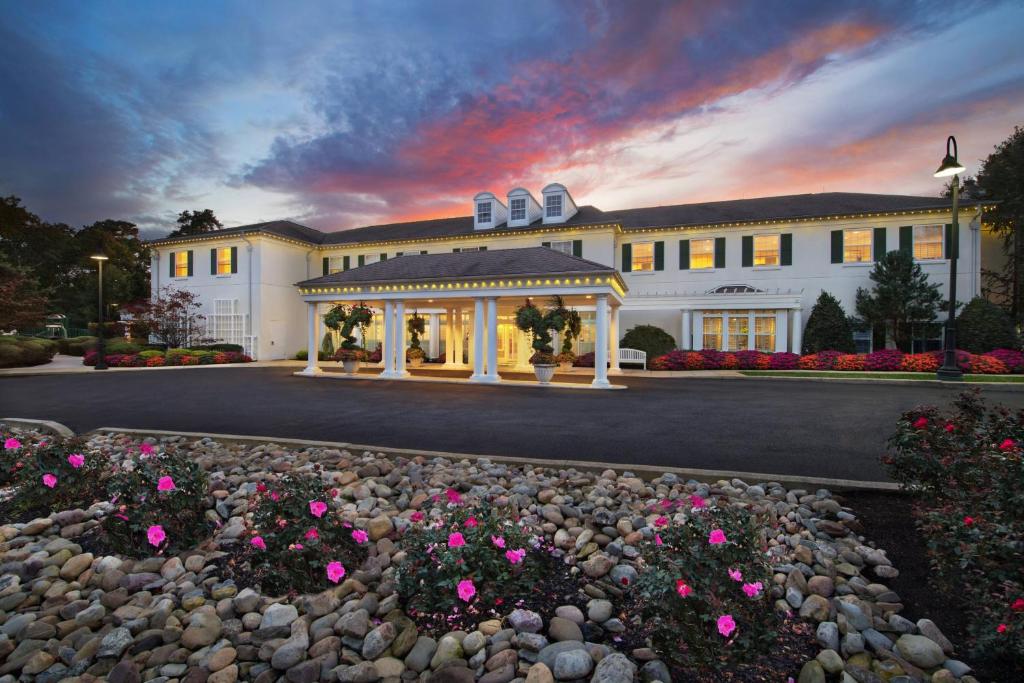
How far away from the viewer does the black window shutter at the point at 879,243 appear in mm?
21031

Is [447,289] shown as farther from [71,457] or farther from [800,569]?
[800,569]

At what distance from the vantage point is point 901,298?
19.5 metres

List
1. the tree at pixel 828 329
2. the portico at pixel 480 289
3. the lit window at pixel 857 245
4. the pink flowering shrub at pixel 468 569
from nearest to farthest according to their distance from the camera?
the pink flowering shrub at pixel 468 569 → the portico at pixel 480 289 → the tree at pixel 828 329 → the lit window at pixel 857 245

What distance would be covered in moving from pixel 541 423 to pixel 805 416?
5038 mm

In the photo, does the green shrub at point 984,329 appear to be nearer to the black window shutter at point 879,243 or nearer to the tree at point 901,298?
the tree at point 901,298

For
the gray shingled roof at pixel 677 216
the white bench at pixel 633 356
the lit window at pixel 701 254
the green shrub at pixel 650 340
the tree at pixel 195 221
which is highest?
the tree at pixel 195 221

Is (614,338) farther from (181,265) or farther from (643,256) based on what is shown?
(181,265)

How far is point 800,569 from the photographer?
2.93m

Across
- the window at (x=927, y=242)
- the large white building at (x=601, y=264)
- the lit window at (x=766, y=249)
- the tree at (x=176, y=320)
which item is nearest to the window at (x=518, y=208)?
the large white building at (x=601, y=264)

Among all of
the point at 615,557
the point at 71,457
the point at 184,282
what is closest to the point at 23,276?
the point at 184,282

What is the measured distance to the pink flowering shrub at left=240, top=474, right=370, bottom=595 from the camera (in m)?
2.89

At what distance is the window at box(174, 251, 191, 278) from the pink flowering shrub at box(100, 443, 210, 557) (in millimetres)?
30159

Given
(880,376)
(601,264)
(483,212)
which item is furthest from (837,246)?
(483,212)

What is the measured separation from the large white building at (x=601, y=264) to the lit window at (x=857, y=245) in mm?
45
